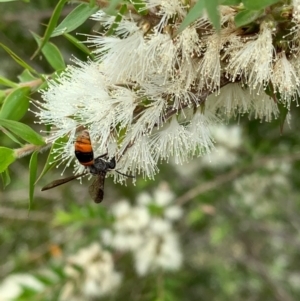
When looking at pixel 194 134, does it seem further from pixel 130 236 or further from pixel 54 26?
pixel 130 236

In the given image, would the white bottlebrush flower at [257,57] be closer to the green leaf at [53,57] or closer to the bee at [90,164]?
the bee at [90,164]

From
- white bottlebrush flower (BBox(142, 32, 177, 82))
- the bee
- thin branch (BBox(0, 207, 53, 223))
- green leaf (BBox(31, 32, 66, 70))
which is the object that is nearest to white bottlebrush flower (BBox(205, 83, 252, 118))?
white bottlebrush flower (BBox(142, 32, 177, 82))

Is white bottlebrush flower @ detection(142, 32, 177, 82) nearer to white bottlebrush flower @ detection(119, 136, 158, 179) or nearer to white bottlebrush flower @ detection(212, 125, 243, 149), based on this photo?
white bottlebrush flower @ detection(119, 136, 158, 179)

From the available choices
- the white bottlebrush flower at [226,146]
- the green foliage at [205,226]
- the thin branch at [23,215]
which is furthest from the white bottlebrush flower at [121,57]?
the thin branch at [23,215]

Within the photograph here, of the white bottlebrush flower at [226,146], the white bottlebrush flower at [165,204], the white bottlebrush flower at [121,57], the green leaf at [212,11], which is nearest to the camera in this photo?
the green leaf at [212,11]

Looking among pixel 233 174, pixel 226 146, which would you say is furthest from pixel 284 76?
pixel 226 146

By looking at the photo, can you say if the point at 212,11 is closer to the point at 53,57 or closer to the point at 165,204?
the point at 53,57
